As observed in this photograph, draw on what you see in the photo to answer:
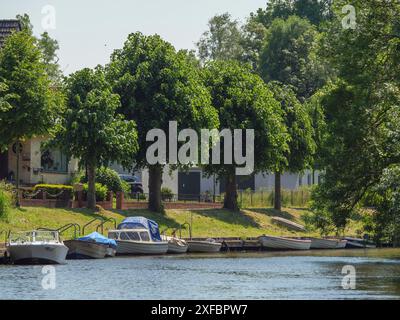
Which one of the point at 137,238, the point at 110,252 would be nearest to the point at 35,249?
the point at 110,252

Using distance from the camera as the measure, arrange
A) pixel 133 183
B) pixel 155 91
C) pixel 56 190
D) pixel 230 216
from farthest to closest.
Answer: pixel 133 183 < pixel 230 216 < pixel 155 91 < pixel 56 190

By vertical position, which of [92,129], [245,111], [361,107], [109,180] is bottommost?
[109,180]

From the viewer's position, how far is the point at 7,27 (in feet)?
300

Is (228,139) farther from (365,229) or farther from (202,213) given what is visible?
(365,229)

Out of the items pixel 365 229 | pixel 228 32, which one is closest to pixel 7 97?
pixel 365 229

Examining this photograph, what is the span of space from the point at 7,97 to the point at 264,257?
711 inches

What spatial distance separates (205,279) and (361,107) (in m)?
15.1

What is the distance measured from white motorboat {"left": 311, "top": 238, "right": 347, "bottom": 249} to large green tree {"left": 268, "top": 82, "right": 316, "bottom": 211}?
12047mm

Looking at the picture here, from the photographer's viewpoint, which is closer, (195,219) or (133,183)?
(195,219)

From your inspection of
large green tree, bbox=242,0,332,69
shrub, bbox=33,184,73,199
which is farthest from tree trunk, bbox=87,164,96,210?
→ large green tree, bbox=242,0,332,69

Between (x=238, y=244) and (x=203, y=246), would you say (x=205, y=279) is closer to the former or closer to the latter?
(x=203, y=246)

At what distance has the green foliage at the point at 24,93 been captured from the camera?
8025cm

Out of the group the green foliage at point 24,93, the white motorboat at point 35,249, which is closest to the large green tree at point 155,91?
the green foliage at point 24,93

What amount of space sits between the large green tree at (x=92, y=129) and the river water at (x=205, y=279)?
1106cm
